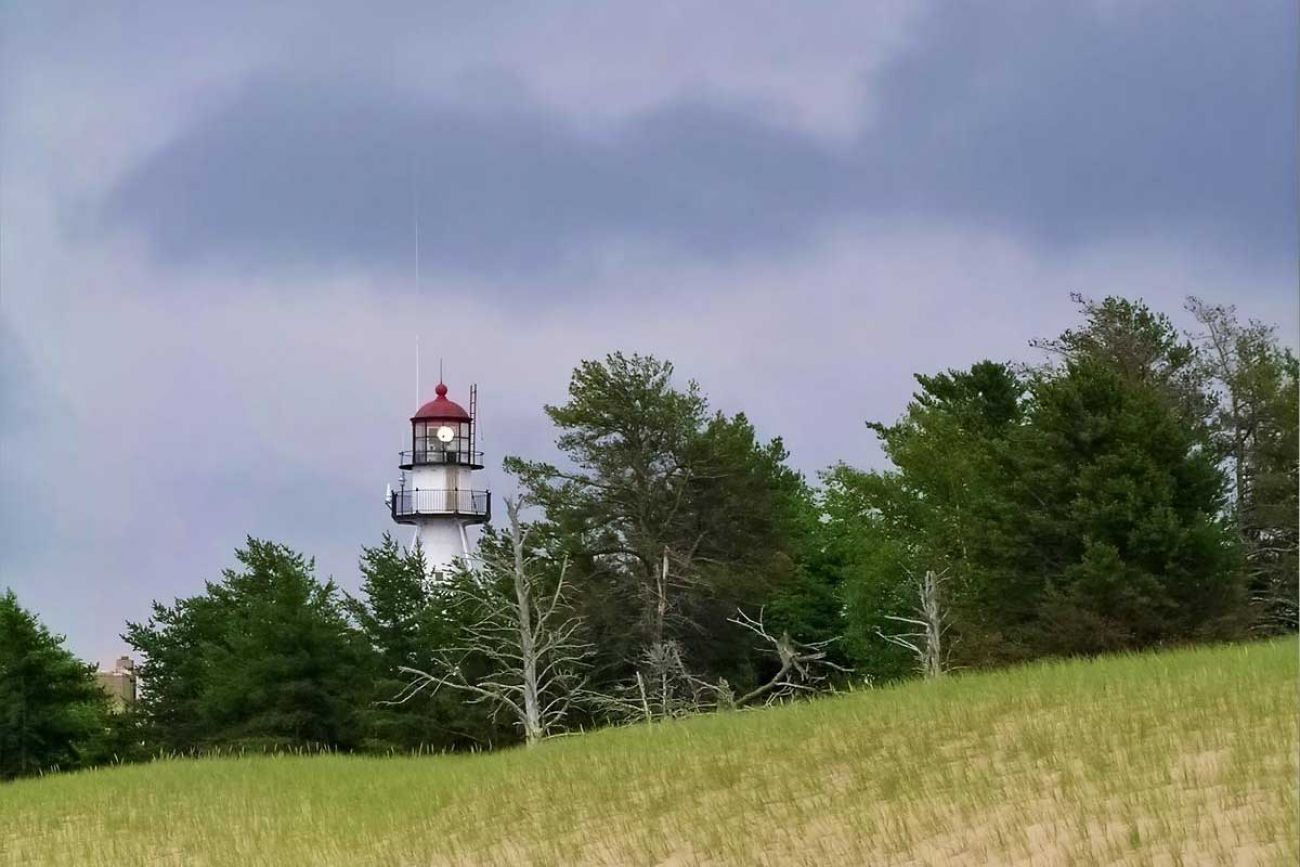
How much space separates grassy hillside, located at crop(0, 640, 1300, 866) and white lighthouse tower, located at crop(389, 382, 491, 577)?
3429 cm

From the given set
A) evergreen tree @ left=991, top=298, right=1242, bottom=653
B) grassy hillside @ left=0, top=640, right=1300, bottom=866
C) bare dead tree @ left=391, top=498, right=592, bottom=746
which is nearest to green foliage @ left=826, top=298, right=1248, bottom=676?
evergreen tree @ left=991, top=298, right=1242, bottom=653

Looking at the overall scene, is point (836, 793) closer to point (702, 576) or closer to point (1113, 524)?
point (1113, 524)

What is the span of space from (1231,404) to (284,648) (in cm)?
3180

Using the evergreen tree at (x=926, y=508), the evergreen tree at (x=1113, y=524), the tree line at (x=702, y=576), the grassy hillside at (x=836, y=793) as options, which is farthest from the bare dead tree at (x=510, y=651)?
the grassy hillside at (x=836, y=793)

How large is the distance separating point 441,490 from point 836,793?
155ft

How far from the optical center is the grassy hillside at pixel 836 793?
56.5ft

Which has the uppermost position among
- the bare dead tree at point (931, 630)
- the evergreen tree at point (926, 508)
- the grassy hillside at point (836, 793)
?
the evergreen tree at point (926, 508)

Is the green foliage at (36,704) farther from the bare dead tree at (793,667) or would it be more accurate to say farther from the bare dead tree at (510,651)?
the bare dead tree at (793,667)

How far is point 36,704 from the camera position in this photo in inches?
2377

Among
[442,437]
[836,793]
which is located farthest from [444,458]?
[836,793]

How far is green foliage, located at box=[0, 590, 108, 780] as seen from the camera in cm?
5953

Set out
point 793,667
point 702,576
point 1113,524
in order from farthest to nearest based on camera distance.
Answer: point 793,667, point 702,576, point 1113,524

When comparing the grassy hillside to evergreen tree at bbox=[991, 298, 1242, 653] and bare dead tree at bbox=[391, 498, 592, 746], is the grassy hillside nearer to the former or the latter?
evergreen tree at bbox=[991, 298, 1242, 653]

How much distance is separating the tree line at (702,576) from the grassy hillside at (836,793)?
Result: 1811cm
